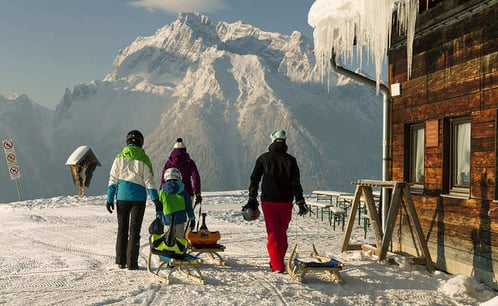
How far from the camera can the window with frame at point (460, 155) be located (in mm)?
7520

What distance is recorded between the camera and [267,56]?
444 feet

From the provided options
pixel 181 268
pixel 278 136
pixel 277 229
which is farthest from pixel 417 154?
pixel 181 268

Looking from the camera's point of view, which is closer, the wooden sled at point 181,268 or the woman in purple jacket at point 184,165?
the wooden sled at point 181,268

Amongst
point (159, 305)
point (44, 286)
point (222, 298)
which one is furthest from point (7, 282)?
point (222, 298)

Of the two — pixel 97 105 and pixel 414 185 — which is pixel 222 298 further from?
pixel 97 105

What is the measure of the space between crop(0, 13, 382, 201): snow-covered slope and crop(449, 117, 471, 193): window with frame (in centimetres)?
7824

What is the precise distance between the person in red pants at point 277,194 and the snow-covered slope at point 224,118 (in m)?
78.7

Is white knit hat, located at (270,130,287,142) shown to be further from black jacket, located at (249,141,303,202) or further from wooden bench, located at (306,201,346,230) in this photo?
wooden bench, located at (306,201,346,230)

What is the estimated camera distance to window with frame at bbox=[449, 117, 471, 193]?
7.52m

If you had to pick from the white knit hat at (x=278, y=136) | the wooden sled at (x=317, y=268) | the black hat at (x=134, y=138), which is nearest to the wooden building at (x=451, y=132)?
the wooden sled at (x=317, y=268)

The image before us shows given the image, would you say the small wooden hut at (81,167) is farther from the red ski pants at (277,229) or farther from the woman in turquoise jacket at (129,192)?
the red ski pants at (277,229)

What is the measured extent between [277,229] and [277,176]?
0.73 metres

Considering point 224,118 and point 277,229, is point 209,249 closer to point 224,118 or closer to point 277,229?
point 277,229

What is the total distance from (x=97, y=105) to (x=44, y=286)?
108422mm
